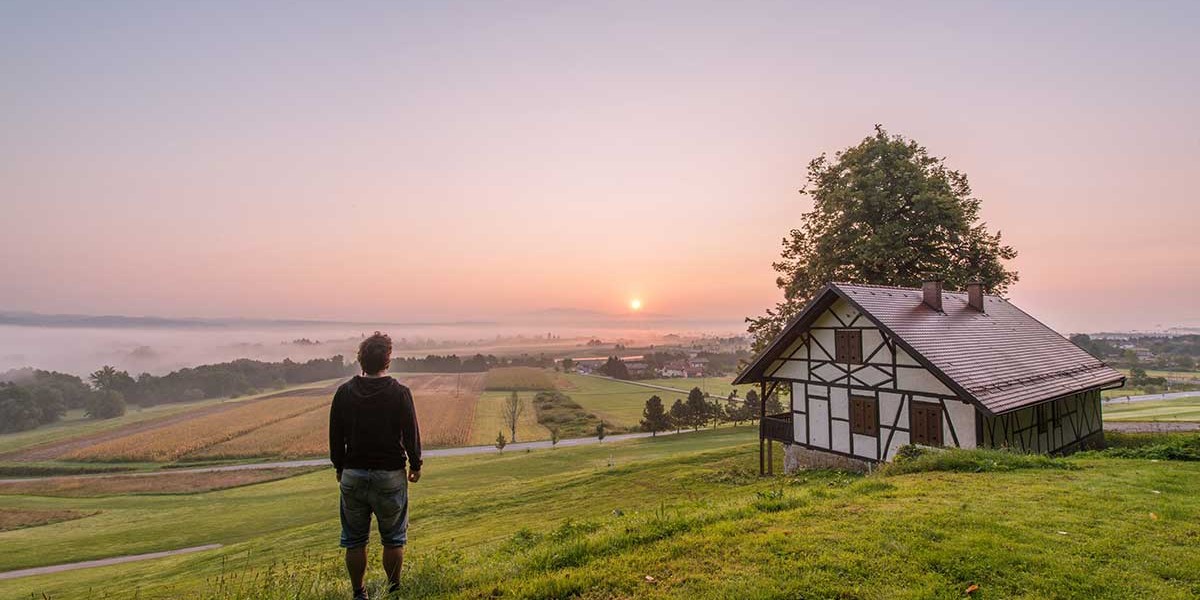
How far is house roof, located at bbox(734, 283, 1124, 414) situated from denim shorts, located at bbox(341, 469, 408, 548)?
15.0 m

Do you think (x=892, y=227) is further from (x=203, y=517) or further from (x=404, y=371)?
(x=404, y=371)

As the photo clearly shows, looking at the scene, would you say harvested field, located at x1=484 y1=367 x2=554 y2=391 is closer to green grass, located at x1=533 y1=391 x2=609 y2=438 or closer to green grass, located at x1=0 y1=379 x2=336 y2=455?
green grass, located at x1=533 y1=391 x2=609 y2=438

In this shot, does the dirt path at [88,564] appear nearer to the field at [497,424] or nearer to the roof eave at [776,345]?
the roof eave at [776,345]

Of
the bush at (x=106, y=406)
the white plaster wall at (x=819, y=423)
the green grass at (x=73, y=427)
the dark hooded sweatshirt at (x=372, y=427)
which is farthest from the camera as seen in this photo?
the bush at (x=106, y=406)

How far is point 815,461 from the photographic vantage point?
1877cm

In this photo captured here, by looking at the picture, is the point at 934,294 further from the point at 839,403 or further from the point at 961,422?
the point at 961,422

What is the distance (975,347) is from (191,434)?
95.9m

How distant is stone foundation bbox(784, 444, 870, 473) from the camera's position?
17.4 meters

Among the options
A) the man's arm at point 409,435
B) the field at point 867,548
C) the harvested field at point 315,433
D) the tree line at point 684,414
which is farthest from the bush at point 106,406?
the man's arm at point 409,435

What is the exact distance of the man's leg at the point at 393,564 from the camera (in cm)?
489

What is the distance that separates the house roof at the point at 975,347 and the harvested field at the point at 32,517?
159 feet

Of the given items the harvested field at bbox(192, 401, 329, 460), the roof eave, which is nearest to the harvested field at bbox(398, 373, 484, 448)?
the harvested field at bbox(192, 401, 329, 460)

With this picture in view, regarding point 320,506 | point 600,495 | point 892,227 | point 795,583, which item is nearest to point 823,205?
point 892,227

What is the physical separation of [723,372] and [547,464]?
386 ft
